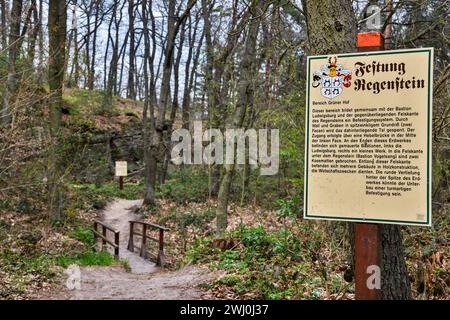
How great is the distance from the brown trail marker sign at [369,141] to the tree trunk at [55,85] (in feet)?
28.1

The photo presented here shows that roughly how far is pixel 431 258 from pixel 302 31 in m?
10.6

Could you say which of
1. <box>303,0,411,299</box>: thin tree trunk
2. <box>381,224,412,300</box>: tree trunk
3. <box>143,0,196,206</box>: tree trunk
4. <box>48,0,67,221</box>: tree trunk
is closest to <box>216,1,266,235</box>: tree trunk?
<box>48,0,67,221</box>: tree trunk

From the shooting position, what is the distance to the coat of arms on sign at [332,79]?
3252mm

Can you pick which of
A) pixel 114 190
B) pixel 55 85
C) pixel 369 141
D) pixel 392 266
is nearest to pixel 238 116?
pixel 55 85

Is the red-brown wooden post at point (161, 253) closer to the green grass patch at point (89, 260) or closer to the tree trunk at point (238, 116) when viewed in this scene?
the green grass patch at point (89, 260)

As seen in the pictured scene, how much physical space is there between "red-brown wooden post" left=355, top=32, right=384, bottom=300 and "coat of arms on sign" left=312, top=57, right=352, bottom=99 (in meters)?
0.21

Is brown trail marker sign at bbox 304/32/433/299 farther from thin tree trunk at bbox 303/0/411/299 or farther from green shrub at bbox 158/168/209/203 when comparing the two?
green shrub at bbox 158/168/209/203

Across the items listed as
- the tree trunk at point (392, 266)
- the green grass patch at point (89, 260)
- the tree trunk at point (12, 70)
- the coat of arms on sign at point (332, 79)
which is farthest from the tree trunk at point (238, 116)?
the coat of arms on sign at point (332, 79)

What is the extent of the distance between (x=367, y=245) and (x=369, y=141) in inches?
31.0

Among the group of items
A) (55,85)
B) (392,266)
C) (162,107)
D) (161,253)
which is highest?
(162,107)

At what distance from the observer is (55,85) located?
1170 centimetres

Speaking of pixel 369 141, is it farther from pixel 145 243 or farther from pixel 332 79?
pixel 145 243
